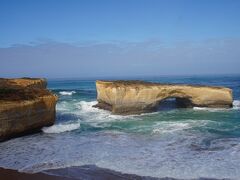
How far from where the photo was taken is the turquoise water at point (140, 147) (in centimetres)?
1145

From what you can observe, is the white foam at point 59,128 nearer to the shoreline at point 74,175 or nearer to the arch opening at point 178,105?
the shoreline at point 74,175

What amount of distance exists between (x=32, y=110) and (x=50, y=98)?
1.47 m

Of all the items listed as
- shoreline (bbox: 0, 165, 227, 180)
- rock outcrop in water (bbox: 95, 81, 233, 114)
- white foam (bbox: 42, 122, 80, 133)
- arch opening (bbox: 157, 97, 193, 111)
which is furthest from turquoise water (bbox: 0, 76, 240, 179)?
arch opening (bbox: 157, 97, 193, 111)

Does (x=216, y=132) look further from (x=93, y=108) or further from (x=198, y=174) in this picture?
(x=93, y=108)

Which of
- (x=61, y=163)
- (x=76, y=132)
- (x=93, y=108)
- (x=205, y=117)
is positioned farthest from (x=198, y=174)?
(x=93, y=108)

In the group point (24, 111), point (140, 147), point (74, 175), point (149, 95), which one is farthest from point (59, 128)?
point (149, 95)

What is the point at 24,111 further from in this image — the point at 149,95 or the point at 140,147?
the point at 149,95

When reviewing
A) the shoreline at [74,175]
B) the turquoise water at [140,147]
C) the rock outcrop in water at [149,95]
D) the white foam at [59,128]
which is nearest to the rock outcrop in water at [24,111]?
the white foam at [59,128]

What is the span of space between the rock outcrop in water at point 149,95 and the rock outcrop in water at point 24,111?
6.89 m

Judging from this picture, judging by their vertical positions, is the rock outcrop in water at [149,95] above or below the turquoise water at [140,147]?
above

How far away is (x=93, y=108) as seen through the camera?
28219 mm

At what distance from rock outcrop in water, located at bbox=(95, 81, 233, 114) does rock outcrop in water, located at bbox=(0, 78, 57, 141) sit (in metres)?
6.89

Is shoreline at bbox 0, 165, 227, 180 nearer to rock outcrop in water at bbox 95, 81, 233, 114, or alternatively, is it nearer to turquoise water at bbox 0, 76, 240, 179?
turquoise water at bbox 0, 76, 240, 179

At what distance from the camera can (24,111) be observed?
15.8 meters
